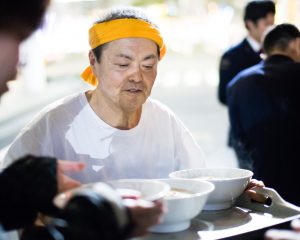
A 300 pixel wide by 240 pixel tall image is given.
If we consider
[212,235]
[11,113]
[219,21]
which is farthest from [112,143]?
[219,21]

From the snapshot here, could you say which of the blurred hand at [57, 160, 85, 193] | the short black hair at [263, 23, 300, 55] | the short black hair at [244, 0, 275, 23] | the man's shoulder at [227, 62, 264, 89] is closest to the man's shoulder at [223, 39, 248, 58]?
the short black hair at [244, 0, 275, 23]

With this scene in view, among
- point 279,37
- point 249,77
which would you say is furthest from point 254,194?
point 279,37

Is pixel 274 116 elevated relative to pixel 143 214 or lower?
elevated

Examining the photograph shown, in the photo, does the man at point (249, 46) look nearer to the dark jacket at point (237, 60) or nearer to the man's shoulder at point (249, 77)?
the dark jacket at point (237, 60)

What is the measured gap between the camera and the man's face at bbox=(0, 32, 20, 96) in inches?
41.9

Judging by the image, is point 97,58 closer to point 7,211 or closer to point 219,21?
point 7,211

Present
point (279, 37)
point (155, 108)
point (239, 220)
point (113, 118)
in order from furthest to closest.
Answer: point (279, 37) → point (155, 108) → point (113, 118) → point (239, 220)

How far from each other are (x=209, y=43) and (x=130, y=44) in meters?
14.4

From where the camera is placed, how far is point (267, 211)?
5.03 ft

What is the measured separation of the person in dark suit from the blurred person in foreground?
182cm

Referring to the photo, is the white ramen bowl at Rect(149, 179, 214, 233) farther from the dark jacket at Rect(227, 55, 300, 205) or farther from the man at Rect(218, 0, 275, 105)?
the man at Rect(218, 0, 275, 105)

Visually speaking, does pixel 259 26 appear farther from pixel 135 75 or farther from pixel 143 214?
pixel 143 214

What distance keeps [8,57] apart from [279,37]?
7.07 feet

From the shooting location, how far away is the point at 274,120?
109 inches
